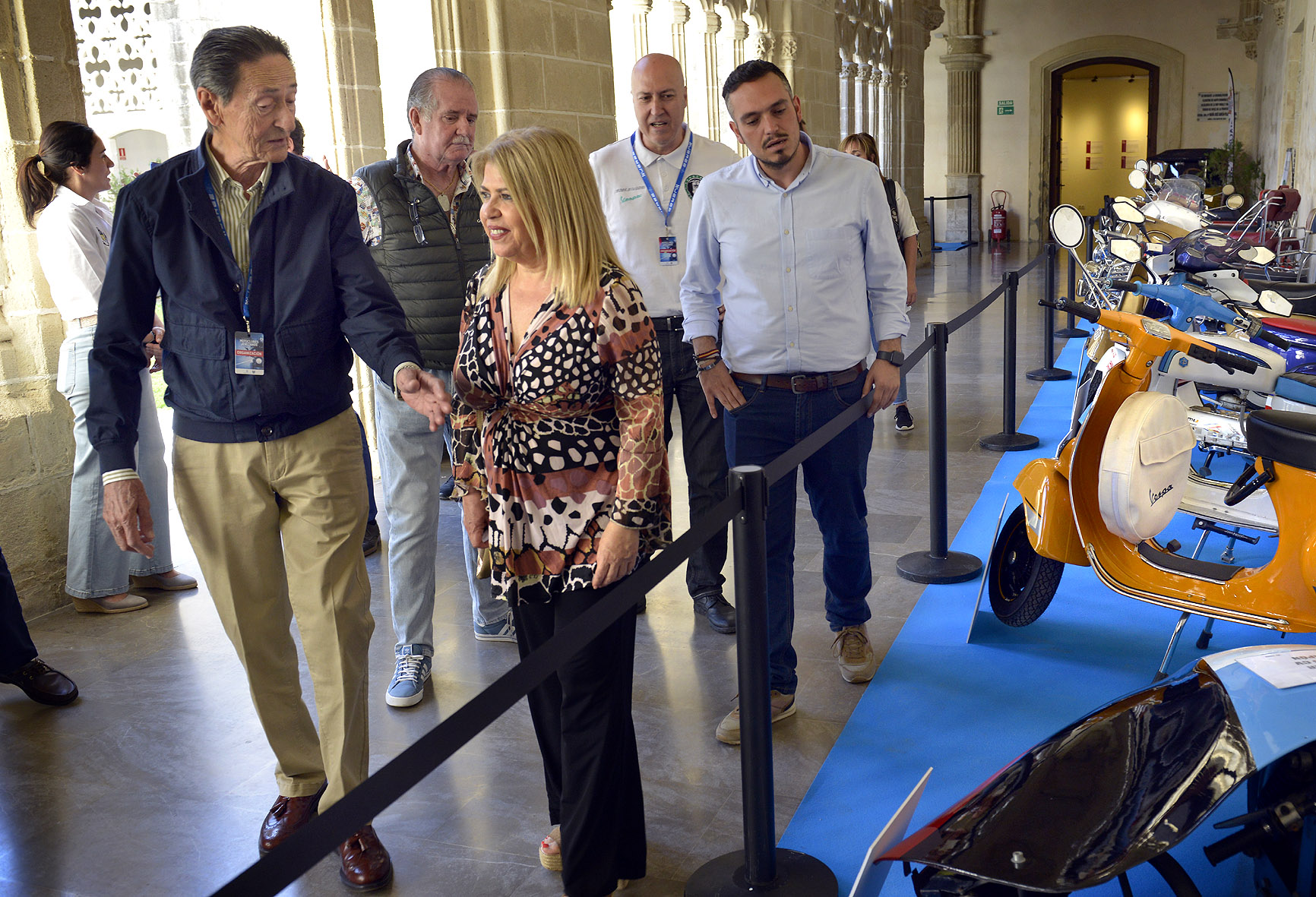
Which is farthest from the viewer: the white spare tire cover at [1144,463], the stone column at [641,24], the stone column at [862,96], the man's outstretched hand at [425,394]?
the stone column at [862,96]

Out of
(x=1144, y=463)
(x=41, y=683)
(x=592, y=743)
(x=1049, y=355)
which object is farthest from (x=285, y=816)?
(x=1049, y=355)

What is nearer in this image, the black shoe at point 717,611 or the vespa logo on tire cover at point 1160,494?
the vespa logo on tire cover at point 1160,494

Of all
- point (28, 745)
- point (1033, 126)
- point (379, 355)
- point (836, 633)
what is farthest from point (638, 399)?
point (1033, 126)

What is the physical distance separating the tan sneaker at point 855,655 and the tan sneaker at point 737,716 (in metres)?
0.28

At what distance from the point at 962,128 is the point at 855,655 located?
2322 centimetres

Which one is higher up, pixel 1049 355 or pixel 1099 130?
pixel 1099 130

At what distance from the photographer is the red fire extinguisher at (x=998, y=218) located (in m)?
23.9

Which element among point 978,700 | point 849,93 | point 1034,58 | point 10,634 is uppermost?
point 1034,58

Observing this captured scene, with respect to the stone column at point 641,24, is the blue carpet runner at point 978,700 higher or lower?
lower

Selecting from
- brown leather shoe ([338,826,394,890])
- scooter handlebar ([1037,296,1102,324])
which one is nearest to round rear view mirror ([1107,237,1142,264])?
scooter handlebar ([1037,296,1102,324])

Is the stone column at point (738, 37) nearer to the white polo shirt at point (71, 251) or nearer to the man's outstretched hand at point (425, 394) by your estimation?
the white polo shirt at point (71, 251)

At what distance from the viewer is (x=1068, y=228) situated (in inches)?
171

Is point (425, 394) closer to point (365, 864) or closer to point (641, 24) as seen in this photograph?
point (365, 864)

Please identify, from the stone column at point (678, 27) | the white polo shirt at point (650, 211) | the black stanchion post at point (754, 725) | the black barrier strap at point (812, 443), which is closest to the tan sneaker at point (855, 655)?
the black barrier strap at point (812, 443)
